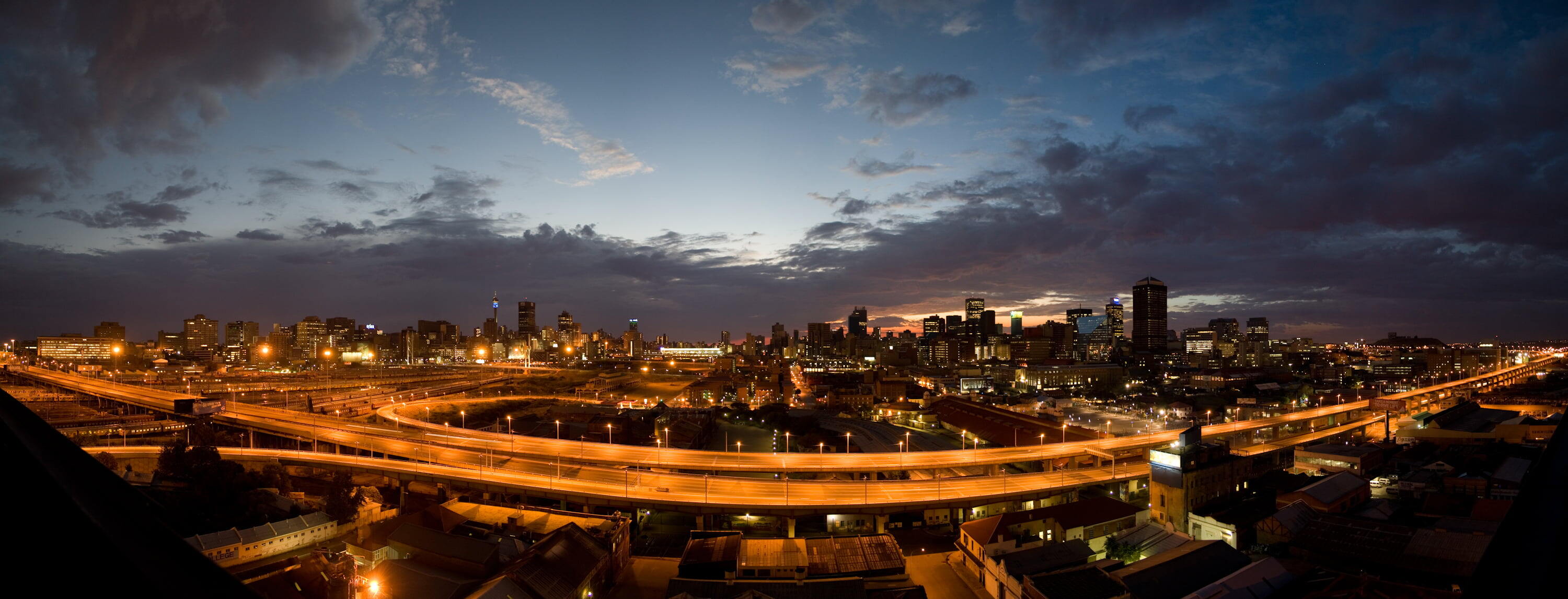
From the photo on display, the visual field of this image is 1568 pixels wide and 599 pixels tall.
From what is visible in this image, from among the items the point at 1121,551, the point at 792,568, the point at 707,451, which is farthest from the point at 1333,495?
the point at 707,451

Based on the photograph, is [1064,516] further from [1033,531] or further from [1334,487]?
[1334,487]

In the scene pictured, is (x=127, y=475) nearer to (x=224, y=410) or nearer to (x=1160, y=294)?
(x=224, y=410)

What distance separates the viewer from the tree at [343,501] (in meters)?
16.6

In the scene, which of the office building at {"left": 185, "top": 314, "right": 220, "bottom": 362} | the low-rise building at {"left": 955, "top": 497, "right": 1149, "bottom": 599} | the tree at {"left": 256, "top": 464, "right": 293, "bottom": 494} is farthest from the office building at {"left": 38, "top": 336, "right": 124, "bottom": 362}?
the low-rise building at {"left": 955, "top": 497, "right": 1149, "bottom": 599}

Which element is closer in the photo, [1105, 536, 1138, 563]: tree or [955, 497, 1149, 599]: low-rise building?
[955, 497, 1149, 599]: low-rise building

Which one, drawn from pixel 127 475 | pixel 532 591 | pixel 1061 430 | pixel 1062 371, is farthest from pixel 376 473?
pixel 1062 371

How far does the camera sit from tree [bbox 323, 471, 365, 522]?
54.6 ft

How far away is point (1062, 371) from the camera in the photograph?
71625mm

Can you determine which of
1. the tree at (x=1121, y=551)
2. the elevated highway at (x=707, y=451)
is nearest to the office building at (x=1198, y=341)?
the elevated highway at (x=707, y=451)

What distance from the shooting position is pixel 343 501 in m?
16.8

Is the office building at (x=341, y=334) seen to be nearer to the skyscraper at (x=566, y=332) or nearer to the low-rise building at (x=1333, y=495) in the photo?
the skyscraper at (x=566, y=332)

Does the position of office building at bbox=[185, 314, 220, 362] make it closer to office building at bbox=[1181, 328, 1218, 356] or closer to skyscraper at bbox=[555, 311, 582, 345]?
skyscraper at bbox=[555, 311, 582, 345]

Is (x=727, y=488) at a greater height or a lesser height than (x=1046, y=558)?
greater

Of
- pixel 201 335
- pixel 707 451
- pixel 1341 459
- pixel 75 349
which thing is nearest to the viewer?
pixel 1341 459
